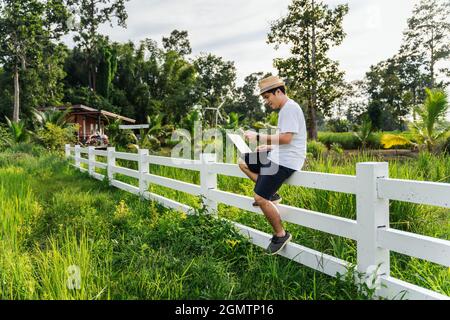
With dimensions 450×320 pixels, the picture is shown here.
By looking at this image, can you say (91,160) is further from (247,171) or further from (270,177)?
(270,177)

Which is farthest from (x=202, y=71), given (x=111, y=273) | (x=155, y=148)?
(x=111, y=273)

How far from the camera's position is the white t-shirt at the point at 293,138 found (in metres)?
3.85

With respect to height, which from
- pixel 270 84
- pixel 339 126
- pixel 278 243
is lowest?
pixel 278 243

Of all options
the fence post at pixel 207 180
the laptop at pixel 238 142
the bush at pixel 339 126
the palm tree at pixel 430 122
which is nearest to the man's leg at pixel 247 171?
the laptop at pixel 238 142

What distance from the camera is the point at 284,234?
162 inches

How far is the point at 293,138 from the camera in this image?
3975 mm

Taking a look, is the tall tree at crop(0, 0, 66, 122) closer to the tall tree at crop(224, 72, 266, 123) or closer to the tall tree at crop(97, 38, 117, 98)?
the tall tree at crop(97, 38, 117, 98)

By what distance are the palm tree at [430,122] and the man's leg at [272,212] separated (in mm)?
14308

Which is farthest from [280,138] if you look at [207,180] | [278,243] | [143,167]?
[143,167]

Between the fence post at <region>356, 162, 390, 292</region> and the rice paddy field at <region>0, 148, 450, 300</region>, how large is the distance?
24 centimetres

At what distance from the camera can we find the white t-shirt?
385 centimetres

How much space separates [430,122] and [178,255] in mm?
14893

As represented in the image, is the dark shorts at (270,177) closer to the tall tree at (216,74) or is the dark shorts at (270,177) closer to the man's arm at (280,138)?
the man's arm at (280,138)
